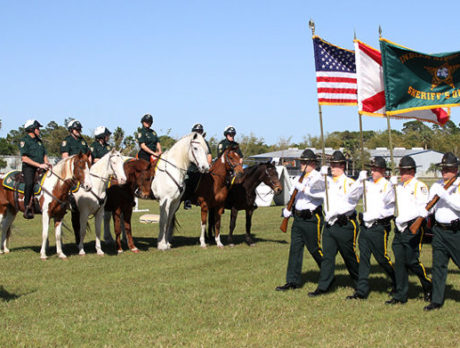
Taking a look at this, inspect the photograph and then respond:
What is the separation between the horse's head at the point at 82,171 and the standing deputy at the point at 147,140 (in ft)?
7.67

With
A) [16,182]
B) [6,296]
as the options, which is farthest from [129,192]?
[6,296]

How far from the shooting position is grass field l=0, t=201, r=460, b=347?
678cm

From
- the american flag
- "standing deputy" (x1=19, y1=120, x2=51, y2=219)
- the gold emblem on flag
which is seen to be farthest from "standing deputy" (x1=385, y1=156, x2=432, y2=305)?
"standing deputy" (x1=19, y1=120, x2=51, y2=219)

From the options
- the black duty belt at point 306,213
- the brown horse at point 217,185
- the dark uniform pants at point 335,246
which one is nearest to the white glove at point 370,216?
the dark uniform pants at point 335,246

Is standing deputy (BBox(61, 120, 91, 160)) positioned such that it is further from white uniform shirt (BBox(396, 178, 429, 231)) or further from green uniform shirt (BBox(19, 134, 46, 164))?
white uniform shirt (BBox(396, 178, 429, 231))

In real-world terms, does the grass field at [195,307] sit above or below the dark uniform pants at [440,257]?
below

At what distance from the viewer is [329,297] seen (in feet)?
29.2

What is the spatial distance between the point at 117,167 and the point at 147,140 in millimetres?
2012

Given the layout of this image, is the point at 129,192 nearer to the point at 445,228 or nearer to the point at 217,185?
the point at 217,185

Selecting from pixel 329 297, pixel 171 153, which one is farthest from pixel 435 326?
pixel 171 153

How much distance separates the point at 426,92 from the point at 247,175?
6145 millimetres

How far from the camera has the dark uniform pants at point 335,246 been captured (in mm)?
8734

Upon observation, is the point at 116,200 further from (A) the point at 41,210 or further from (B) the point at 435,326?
(B) the point at 435,326

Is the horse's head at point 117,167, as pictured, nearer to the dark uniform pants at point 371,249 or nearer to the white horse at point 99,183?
the white horse at point 99,183
